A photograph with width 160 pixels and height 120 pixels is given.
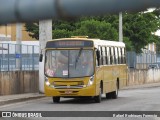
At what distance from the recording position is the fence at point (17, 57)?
87.0ft

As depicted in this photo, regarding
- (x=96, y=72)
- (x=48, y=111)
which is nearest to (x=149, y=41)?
(x=96, y=72)

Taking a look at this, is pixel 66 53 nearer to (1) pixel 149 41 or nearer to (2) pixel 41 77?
(2) pixel 41 77

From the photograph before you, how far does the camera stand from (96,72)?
857 inches

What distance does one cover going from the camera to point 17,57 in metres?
27.9

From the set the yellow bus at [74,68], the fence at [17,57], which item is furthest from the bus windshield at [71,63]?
the fence at [17,57]

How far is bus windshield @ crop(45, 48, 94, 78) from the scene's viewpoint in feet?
71.1

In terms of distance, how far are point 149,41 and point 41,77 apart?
94.2ft

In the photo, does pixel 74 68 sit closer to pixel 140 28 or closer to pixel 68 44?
pixel 68 44

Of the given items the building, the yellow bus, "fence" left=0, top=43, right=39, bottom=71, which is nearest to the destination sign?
the yellow bus

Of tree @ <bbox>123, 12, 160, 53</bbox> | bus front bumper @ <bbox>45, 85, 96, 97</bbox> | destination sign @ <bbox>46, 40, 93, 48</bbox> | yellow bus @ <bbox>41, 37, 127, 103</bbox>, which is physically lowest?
bus front bumper @ <bbox>45, 85, 96, 97</bbox>

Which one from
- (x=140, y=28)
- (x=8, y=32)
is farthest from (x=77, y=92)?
(x=8, y=32)

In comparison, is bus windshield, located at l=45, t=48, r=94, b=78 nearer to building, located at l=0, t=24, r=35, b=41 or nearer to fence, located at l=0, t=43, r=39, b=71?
→ building, located at l=0, t=24, r=35, b=41

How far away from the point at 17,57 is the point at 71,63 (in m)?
6.80

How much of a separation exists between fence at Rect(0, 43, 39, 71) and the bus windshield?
4.09 m
